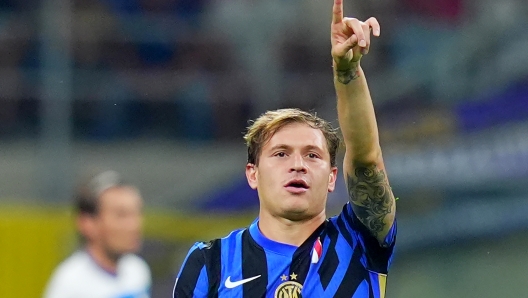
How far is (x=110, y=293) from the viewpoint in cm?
669

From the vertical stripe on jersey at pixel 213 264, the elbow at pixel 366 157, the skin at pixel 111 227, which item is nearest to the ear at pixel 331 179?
the elbow at pixel 366 157

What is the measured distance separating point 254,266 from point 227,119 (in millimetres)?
5985

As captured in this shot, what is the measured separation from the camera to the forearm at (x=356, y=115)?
3.49 meters

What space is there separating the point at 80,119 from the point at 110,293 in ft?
9.02

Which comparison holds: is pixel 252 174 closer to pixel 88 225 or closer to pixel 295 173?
pixel 295 173

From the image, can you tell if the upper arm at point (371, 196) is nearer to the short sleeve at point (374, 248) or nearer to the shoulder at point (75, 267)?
the short sleeve at point (374, 248)

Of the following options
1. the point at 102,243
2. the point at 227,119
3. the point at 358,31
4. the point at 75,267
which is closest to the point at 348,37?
the point at 358,31

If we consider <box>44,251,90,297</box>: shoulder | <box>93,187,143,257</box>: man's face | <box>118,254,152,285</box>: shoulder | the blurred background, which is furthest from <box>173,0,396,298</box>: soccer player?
the blurred background

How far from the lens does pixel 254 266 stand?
12.0ft

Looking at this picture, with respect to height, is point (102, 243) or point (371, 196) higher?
point (371, 196)

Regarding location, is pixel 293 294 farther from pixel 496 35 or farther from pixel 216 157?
pixel 496 35

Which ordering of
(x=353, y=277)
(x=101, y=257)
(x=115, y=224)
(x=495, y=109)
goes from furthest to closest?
(x=495, y=109) < (x=101, y=257) < (x=115, y=224) < (x=353, y=277)

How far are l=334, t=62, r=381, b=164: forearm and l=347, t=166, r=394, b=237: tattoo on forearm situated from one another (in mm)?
99

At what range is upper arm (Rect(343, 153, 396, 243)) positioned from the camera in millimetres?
3602
